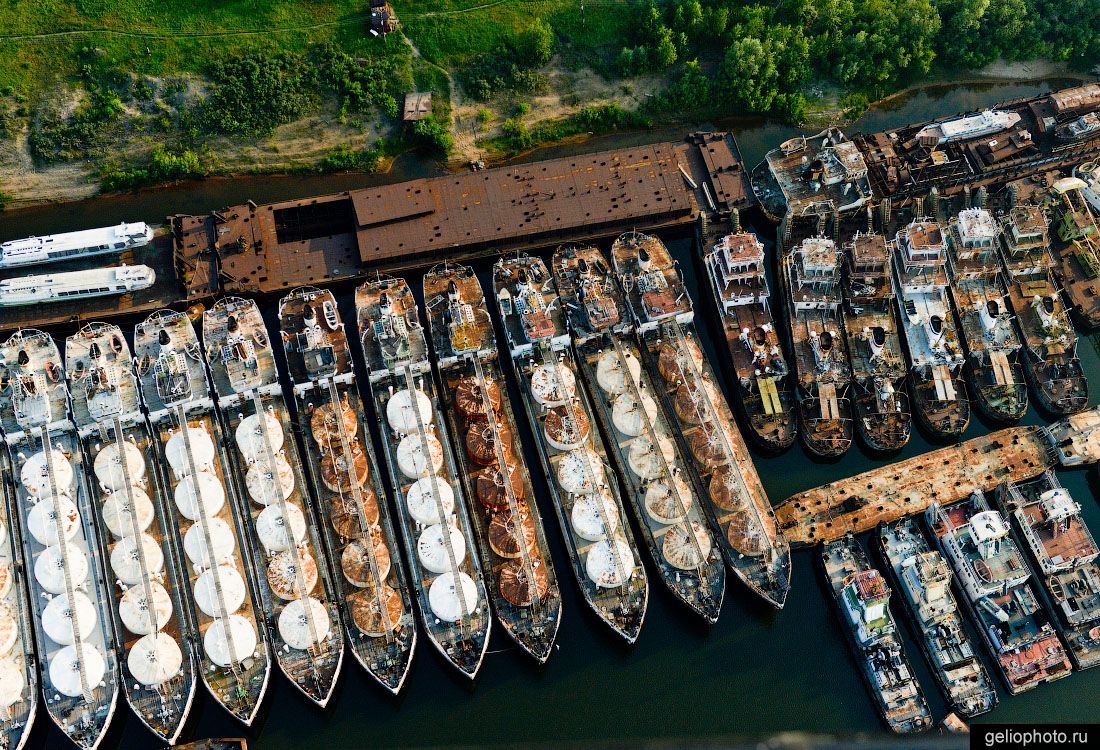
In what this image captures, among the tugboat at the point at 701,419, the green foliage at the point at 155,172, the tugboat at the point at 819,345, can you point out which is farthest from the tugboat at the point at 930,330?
the green foliage at the point at 155,172

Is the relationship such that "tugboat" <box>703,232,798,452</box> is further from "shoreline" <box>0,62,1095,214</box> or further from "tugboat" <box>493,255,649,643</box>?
"shoreline" <box>0,62,1095,214</box>

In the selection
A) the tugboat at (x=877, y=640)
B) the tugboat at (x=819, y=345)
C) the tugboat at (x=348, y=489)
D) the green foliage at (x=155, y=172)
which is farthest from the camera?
the green foliage at (x=155, y=172)

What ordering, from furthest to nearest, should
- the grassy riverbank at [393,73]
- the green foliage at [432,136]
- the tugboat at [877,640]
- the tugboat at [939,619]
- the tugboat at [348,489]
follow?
1. the grassy riverbank at [393,73]
2. the green foliage at [432,136]
3. the tugboat at [348,489]
4. the tugboat at [939,619]
5. the tugboat at [877,640]

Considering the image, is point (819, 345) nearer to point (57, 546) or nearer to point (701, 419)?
point (701, 419)

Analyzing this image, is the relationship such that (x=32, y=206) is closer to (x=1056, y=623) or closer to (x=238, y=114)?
(x=238, y=114)

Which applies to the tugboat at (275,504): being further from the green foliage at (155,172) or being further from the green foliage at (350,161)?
the green foliage at (350,161)

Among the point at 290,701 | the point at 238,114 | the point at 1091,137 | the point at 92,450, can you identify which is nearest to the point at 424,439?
the point at 290,701

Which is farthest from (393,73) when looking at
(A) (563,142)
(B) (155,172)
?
(B) (155,172)
